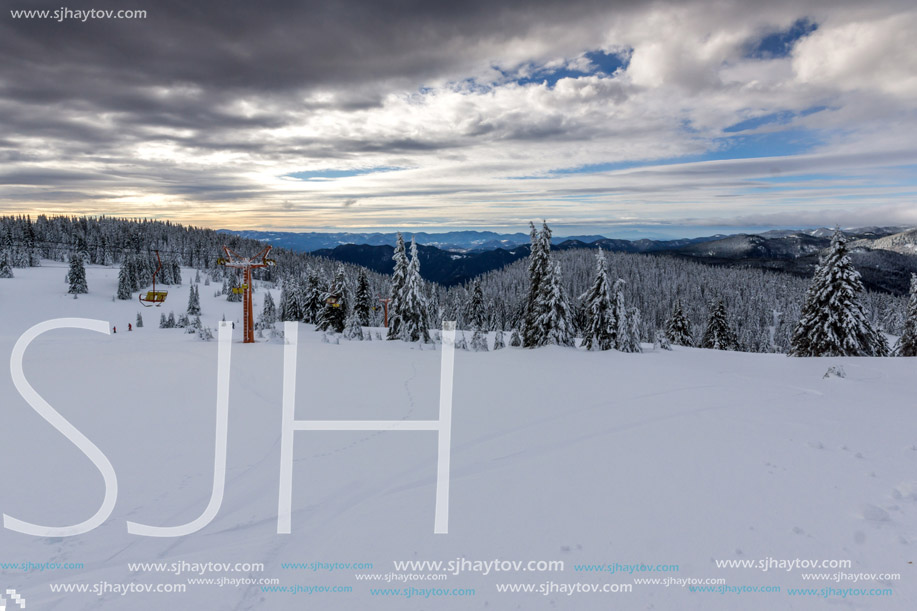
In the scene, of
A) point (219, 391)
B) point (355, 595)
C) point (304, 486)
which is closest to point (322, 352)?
point (219, 391)

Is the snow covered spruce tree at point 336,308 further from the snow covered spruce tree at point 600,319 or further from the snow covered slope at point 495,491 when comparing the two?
the snow covered slope at point 495,491

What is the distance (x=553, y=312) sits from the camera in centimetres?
3122

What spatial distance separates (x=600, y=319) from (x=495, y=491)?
83.2ft

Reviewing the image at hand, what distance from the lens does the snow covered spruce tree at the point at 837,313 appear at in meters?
26.8

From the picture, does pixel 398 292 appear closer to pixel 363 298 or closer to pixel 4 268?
pixel 363 298

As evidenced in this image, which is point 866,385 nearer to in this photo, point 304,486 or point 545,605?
point 545,605

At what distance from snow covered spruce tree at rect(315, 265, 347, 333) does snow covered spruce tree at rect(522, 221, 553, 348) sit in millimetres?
21534

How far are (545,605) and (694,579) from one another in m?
1.92

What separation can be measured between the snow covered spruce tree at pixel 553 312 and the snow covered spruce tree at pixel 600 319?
1.63m

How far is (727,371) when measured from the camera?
18.4m

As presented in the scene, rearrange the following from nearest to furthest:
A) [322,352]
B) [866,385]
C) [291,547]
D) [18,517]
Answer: [291,547], [18,517], [866,385], [322,352]

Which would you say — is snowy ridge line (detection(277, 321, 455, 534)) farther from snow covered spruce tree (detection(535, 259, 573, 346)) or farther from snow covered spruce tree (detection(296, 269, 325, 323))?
snow covered spruce tree (detection(296, 269, 325, 323))

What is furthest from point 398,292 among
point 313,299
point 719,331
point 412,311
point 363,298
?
point 719,331

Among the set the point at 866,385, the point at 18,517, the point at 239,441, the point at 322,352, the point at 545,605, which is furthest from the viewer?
the point at 322,352
